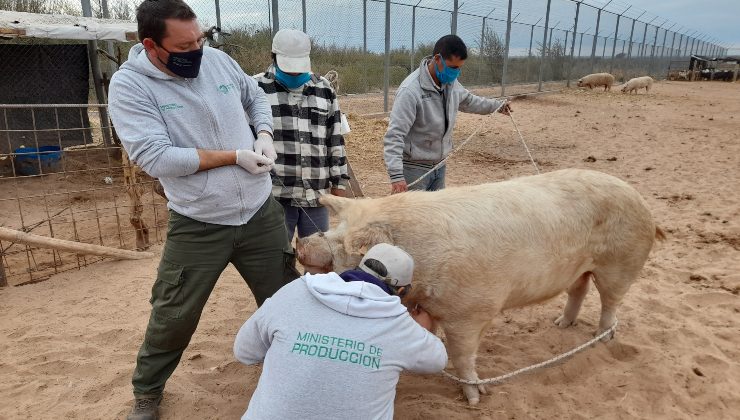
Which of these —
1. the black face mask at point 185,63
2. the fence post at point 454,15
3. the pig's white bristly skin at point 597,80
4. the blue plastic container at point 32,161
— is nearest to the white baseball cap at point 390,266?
the black face mask at point 185,63

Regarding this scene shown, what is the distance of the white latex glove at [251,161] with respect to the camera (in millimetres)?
2544

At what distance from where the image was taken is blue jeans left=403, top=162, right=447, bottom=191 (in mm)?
4438

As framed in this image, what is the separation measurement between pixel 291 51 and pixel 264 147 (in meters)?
0.81

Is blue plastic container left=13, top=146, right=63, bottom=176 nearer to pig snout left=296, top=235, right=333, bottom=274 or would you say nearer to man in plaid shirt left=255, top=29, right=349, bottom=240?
man in plaid shirt left=255, top=29, right=349, bottom=240

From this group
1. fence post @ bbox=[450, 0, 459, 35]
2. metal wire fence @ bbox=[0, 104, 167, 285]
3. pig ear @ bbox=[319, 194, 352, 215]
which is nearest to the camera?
pig ear @ bbox=[319, 194, 352, 215]

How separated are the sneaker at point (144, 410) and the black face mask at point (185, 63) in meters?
1.91

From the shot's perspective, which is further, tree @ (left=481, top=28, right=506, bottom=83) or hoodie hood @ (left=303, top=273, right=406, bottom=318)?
tree @ (left=481, top=28, right=506, bottom=83)

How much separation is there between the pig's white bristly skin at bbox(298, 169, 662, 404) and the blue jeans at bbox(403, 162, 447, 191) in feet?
3.81

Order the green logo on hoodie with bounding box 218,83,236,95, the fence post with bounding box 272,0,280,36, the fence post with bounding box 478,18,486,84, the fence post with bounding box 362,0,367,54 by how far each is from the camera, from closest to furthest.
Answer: the green logo on hoodie with bounding box 218,83,236,95 → the fence post with bounding box 272,0,280,36 → the fence post with bounding box 362,0,367,54 → the fence post with bounding box 478,18,486,84

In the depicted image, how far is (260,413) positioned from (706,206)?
7.17 m

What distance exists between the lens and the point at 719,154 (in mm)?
10195

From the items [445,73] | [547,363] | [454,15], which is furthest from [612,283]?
[454,15]

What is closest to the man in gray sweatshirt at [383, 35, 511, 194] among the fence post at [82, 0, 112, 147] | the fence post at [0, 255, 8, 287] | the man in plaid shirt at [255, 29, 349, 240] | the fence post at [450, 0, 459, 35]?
the man in plaid shirt at [255, 29, 349, 240]

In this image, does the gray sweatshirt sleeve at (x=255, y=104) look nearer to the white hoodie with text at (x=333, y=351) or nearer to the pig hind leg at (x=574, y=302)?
the white hoodie with text at (x=333, y=351)
